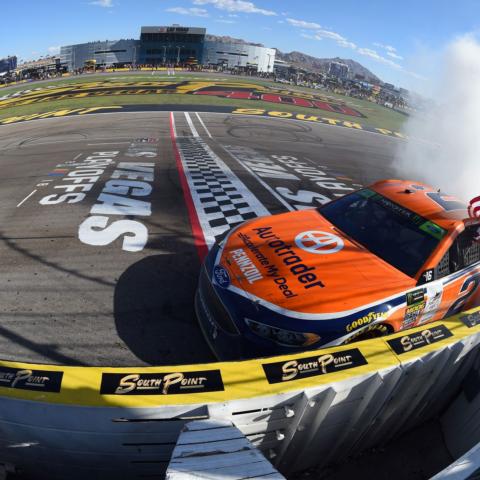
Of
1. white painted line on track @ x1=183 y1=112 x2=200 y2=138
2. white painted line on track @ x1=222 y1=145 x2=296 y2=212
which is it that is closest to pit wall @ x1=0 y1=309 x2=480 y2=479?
white painted line on track @ x1=222 y1=145 x2=296 y2=212

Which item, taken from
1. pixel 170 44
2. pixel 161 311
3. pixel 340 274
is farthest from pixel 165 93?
pixel 170 44

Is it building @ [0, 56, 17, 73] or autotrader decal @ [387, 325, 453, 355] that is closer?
autotrader decal @ [387, 325, 453, 355]

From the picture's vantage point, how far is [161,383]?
2.40 meters

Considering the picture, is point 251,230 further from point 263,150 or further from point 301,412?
point 263,150

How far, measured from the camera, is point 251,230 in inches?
170

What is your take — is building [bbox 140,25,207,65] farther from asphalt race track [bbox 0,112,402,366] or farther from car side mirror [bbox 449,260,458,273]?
car side mirror [bbox 449,260,458,273]

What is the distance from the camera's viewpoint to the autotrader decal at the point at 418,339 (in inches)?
→ 109

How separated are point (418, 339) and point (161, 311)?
9.11 ft

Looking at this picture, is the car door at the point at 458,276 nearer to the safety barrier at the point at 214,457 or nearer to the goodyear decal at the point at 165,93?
the safety barrier at the point at 214,457

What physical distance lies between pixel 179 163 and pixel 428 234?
8.23 meters

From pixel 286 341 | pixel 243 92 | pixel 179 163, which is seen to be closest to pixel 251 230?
pixel 286 341

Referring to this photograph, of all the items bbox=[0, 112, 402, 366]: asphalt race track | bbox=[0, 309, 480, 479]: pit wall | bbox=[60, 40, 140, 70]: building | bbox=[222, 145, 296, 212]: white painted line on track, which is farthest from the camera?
bbox=[60, 40, 140, 70]: building

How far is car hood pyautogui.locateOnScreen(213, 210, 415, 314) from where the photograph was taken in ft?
10.5

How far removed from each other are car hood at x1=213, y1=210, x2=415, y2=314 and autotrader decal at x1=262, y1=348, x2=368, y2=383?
1.62ft
